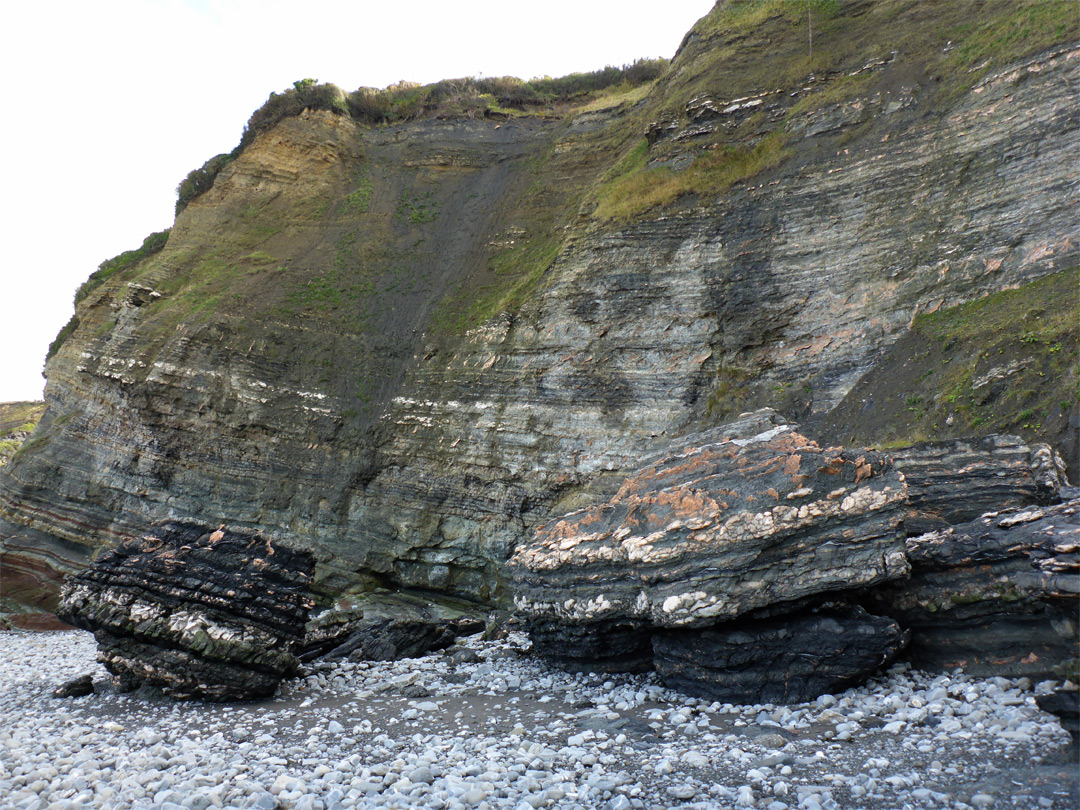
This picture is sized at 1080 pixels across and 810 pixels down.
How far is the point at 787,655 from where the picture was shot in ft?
23.3

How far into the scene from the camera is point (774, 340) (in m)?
16.1

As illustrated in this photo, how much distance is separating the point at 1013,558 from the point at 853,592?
1572mm

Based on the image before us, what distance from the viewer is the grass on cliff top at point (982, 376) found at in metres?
9.97

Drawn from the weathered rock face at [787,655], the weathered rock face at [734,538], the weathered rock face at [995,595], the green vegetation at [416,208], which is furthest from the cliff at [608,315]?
the weathered rock face at [787,655]

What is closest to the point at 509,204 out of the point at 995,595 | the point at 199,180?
the point at 199,180

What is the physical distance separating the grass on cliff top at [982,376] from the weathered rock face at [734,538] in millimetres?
4247

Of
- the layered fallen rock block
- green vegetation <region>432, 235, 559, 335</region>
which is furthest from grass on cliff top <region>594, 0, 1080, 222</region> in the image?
the layered fallen rock block

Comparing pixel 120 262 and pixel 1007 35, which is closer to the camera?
pixel 1007 35

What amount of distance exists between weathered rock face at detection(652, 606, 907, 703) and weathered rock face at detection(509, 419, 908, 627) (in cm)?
42

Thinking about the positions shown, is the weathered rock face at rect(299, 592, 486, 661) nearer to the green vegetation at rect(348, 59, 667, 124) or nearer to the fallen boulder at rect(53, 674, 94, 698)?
the fallen boulder at rect(53, 674, 94, 698)

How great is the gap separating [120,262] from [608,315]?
23734 millimetres

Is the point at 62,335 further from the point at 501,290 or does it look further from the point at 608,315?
the point at 608,315

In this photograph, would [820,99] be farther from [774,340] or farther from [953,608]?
[953,608]

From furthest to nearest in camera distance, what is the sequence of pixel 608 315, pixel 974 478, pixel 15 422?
pixel 15 422 → pixel 608 315 → pixel 974 478
